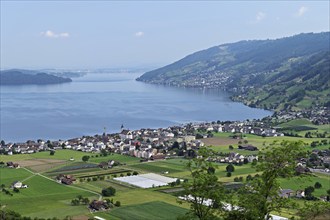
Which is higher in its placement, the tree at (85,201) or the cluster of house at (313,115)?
the cluster of house at (313,115)

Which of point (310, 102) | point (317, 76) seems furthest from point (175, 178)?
point (317, 76)

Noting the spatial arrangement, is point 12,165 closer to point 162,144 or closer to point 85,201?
point 85,201

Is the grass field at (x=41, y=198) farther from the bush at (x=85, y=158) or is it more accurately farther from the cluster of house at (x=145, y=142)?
the cluster of house at (x=145, y=142)

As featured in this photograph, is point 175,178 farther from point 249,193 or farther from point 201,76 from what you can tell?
point 201,76

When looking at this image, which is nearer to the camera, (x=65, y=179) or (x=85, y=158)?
(x=65, y=179)

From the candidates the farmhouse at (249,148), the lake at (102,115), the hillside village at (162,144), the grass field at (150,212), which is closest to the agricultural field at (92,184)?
the grass field at (150,212)

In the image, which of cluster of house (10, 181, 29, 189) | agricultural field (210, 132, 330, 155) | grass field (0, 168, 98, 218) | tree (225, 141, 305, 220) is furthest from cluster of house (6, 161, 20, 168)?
tree (225, 141, 305, 220)

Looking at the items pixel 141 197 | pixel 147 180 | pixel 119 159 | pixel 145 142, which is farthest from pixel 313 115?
pixel 141 197
